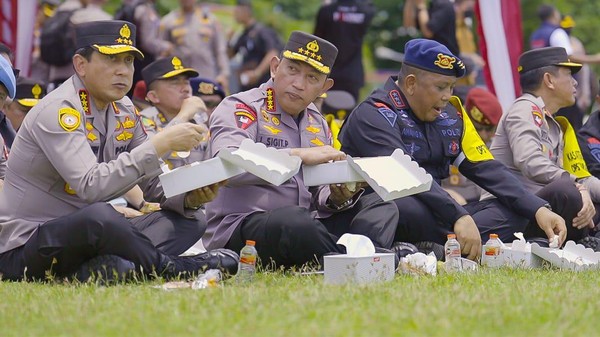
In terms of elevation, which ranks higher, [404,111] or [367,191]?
[404,111]

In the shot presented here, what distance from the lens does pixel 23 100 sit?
8.68m

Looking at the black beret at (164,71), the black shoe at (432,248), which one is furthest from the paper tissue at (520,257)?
the black beret at (164,71)

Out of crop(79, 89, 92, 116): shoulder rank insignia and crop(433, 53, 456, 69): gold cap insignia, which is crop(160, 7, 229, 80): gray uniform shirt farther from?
crop(79, 89, 92, 116): shoulder rank insignia

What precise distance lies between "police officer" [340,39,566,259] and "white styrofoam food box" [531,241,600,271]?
295 mm

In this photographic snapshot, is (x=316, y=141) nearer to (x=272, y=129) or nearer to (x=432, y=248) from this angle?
(x=272, y=129)

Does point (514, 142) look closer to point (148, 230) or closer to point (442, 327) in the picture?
point (148, 230)

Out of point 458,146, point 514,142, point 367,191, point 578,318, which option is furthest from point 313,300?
point 514,142

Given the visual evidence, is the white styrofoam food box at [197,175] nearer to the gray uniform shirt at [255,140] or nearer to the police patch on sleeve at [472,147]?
the gray uniform shirt at [255,140]

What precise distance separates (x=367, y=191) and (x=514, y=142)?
1.35 m

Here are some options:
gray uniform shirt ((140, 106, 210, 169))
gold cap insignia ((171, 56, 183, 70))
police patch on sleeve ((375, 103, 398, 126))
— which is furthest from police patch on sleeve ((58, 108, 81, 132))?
gold cap insignia ((171, 56, 183, 70))

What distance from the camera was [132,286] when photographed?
543cm

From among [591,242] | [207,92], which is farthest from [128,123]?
[207,92]

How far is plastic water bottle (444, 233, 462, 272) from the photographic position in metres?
6.34

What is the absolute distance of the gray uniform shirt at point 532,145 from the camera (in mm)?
7711
